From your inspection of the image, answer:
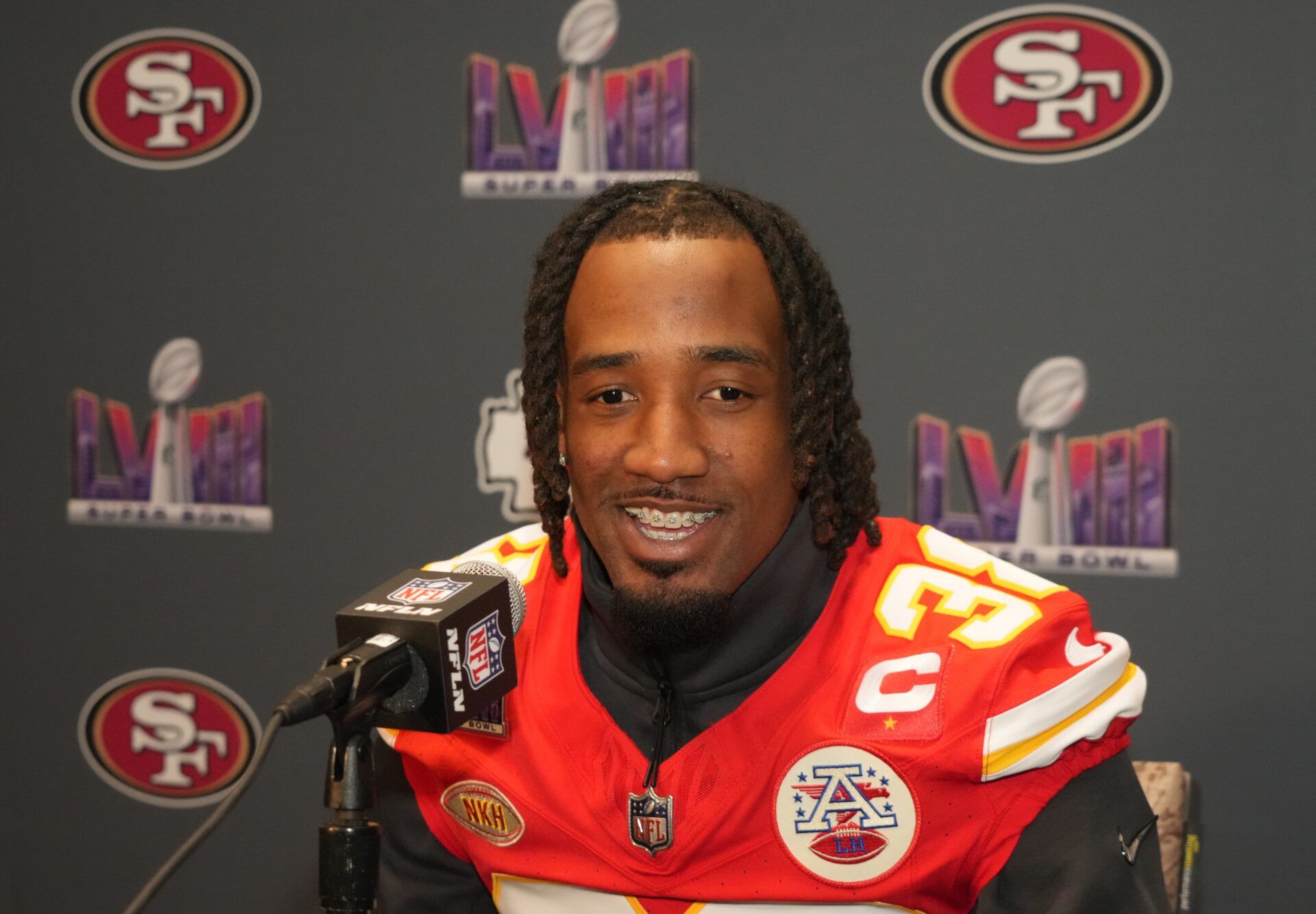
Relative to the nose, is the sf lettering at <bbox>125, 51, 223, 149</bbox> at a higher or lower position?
higher

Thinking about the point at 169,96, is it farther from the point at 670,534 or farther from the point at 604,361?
the point at 670,534

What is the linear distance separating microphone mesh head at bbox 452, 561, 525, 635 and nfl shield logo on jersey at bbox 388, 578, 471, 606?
5 cm

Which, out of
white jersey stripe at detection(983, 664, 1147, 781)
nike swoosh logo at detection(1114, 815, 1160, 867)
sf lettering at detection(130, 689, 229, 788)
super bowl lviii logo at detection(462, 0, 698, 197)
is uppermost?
super bowl lviii logo at detection(462, 0, 698, 197)

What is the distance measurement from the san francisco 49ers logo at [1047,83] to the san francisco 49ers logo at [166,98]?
4.03ft

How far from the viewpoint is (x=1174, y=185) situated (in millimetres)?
1945

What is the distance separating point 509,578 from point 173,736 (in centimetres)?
164

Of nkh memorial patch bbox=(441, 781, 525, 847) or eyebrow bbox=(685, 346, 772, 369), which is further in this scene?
nkh memorial patch bbox=(441, 781, 525, 847)

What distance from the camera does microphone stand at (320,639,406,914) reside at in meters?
0.85

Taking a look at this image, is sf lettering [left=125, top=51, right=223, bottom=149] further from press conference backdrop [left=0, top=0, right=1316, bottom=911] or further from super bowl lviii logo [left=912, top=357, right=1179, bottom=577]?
super bowl lviii logo [left=912, top=357, right=1179, bottom=577]

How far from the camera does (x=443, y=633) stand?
93 cm

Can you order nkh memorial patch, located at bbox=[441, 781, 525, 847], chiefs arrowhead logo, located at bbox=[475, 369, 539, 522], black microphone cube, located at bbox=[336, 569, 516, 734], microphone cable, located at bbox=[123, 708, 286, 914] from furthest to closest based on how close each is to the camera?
chiefs arrowhead logo, located at bbox=[475, 369, 539, 522] → nkh memorial patch, located at bbox=[441, 781, 525, 847] → black microphone cube, located at bbox=[336, 569, 516, 734] → microphone cable, located at bbox=[123, 708, 286, 914]

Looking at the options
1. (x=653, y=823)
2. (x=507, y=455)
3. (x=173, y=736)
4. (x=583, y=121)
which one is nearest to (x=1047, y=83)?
(x=583, y=121)

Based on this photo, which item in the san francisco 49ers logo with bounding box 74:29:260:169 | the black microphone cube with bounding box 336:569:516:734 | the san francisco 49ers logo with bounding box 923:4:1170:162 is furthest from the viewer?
the san francisco 49ers logo with bounding box 74:29:260:169

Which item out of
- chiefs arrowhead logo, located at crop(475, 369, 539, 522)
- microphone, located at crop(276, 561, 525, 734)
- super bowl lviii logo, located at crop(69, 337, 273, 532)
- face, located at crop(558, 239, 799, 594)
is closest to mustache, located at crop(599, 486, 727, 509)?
face, located at crop(558, 239, 799, 594)
